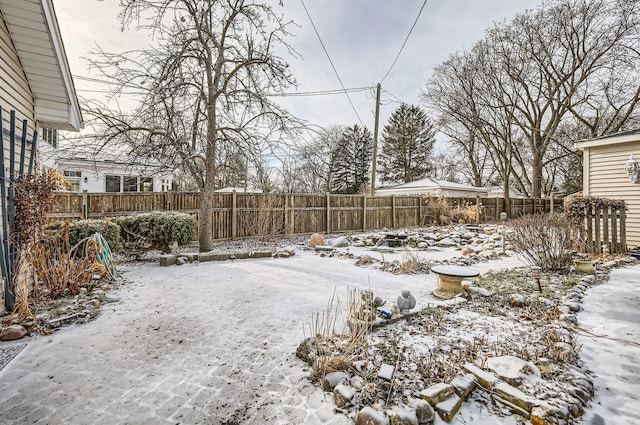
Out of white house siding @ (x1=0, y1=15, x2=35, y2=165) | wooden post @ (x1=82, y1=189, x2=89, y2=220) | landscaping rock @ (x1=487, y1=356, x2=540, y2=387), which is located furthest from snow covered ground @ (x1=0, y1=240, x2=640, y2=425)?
wooden post @ (x1=82, y1=189, x2=89, y2=220)

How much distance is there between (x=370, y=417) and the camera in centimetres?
170

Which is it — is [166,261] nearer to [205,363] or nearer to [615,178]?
[205,363]

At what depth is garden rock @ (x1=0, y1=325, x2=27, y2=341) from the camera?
2789mm

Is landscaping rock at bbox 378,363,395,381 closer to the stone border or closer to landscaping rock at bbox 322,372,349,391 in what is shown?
landscaping rock at bbox 322,372,349,391

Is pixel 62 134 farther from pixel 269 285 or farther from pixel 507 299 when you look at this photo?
pixel 507 299

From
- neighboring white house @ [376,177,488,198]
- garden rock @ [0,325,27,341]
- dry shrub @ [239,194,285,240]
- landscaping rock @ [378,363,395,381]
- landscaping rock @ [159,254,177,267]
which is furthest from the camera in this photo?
neighboring white house @ [376,177,488,198]

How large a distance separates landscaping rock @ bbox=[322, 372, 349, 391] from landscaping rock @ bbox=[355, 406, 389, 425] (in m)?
0.33

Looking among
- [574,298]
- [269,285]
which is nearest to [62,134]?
[269,285]

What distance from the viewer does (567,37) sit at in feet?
45.5

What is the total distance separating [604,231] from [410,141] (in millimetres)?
23284

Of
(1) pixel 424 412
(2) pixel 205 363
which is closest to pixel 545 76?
(1) pixel 424 412

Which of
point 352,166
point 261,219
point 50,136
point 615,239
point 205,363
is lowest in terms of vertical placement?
point 205,363

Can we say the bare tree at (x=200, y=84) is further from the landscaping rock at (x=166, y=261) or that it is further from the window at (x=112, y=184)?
the window at (x=112, y=184)

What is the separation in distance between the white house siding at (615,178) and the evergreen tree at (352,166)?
752 inches
